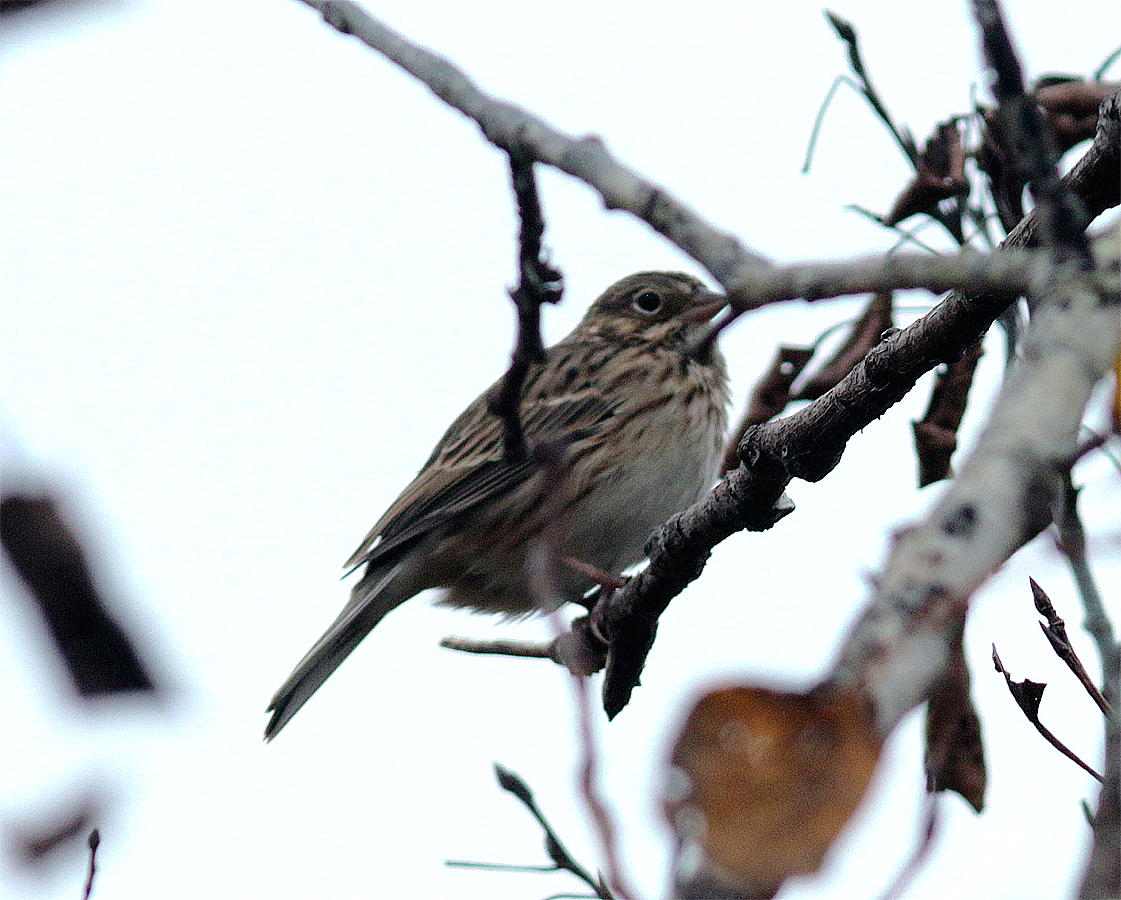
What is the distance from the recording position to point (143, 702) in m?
1.13

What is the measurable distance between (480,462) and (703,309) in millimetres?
1935

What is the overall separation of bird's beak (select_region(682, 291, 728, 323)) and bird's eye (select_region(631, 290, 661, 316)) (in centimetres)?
23

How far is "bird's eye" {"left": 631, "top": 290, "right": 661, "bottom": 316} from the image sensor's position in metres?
8.85

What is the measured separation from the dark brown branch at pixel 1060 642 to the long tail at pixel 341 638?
14.5 ft

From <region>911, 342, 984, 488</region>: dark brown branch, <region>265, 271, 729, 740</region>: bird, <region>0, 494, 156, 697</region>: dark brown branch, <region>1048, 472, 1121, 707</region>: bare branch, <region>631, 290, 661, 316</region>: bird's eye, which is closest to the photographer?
<region>0, 494, 156, 697</region>: dark brown branch

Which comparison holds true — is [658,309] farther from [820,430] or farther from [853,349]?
A: [820,430]

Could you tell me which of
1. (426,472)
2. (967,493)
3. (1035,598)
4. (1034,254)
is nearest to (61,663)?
(967,493)

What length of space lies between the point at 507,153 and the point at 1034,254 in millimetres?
1349

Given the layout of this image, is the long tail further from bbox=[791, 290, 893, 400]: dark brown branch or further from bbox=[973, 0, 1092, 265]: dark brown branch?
bbox=[973, 0, 1092, 265]: dark brown branch

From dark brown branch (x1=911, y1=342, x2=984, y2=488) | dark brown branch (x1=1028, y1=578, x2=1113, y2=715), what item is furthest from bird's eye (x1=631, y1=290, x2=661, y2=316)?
dark brown branch (x1=1028, y1=578, x2=1113, y2=715)

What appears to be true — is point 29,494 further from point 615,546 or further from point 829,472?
point 615,546

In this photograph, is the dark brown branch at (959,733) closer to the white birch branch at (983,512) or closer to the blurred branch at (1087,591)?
the blurred branch at (1087,591)

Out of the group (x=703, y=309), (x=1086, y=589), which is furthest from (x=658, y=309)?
(x=1086, y=589)

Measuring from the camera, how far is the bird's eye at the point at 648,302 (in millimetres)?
8852
